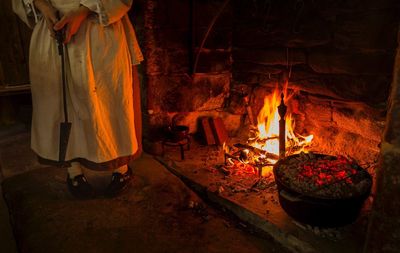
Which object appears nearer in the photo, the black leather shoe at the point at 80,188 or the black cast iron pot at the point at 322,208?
the black cast iron pot at the point at 322,208

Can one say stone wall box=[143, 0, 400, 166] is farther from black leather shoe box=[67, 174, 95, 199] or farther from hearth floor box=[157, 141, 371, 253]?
black leather shoe box=[67, 174, 95, 199]

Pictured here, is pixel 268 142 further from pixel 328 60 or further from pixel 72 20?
pixel 72 20

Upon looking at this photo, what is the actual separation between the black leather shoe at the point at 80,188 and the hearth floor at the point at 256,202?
0.73 m

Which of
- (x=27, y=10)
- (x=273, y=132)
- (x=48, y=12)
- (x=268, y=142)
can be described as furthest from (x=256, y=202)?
(x=27, y=10)

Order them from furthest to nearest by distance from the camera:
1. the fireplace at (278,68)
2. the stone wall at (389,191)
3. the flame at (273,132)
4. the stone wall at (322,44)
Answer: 1. the flame at (273,132)
2. the fireplace at (278,68)
3. the stone wall at (322,44)
4. the stone wall at (389,191)

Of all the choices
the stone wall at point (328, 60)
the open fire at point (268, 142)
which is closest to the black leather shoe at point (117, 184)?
the open fire at point (268, 142)

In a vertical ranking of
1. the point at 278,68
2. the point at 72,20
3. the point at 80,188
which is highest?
the point at 72,20

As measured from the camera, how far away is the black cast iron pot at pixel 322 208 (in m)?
1.86

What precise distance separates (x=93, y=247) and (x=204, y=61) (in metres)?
1.93

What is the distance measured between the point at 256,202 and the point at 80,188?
1.28 metres

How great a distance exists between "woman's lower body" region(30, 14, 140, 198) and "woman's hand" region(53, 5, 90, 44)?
8cm

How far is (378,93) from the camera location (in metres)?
2.32

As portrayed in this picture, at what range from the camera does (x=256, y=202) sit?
2.31m

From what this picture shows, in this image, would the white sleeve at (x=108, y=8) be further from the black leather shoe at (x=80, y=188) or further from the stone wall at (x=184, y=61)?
the black leather shoe at (x=80, y=188)
